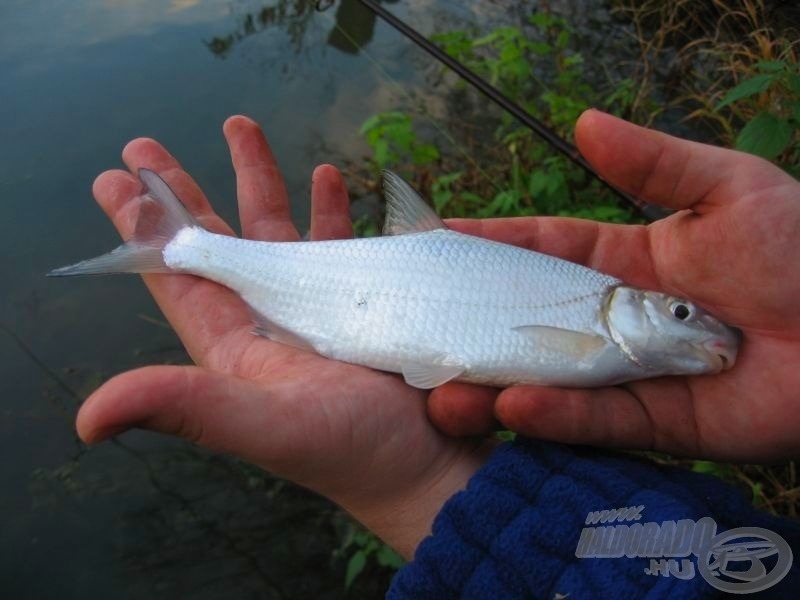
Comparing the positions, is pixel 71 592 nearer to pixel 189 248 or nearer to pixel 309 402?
pixel 189 248

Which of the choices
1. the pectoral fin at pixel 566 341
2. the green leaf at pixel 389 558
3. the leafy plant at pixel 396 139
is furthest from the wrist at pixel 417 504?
the leafy plant at pixel 396 139

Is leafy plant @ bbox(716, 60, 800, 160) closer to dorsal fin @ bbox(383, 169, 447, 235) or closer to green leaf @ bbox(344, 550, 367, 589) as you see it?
dorsal fin @ bbox(383, 169, 447, 235)

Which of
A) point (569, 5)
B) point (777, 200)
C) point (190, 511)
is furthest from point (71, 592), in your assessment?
point (569, 5)

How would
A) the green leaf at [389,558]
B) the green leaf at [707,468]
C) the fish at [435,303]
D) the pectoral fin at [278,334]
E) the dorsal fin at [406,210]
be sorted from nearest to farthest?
1. the fish at [435,303]
2. the pectoral fin at [278,334]
3. the dorsal fin at [406,210]
4. the green leaf at [707,468]
5. the green leaf at [389,558]

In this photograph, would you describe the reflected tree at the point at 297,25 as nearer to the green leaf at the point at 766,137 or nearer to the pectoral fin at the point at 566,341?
the green leaf at the point at 766,137

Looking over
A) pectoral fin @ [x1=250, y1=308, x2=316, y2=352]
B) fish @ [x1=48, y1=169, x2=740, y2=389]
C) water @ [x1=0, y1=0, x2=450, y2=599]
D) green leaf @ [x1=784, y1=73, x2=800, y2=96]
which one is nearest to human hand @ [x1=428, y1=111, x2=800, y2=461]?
fish @ [x1=48, y1=169, x2=740, y2=389]

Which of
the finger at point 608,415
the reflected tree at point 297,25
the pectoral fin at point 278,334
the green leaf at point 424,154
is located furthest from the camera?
the reflected tree at point 297,25
